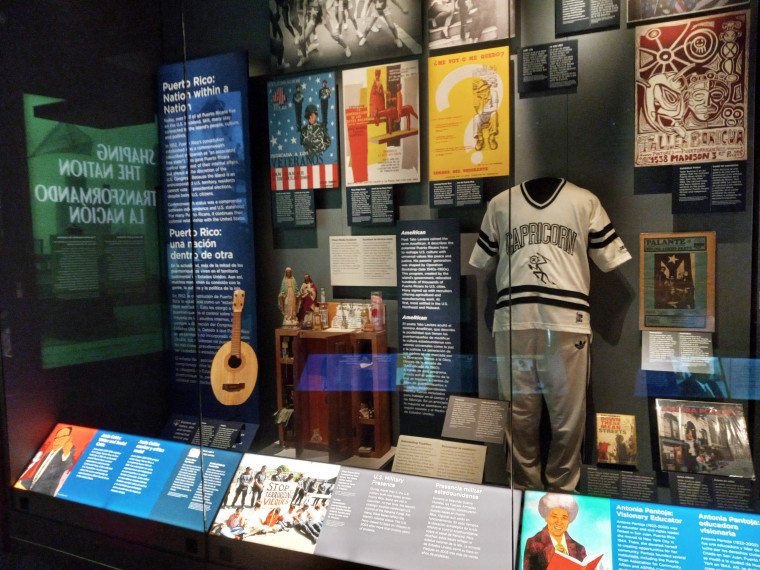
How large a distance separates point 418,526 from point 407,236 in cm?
94

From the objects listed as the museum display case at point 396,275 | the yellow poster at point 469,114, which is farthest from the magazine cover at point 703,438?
the yellow poster at point 469,114

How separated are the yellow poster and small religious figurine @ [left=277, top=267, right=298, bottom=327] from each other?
0.67 m

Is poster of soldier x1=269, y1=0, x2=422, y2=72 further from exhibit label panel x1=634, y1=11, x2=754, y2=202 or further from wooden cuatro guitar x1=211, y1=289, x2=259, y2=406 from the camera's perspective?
wooden cuatro guitar x1=211, y1=289, x2=259, y2=406

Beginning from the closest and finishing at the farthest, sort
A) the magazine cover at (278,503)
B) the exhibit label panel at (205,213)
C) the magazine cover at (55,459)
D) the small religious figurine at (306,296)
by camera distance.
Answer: the magazine cover at (278,503) < the small religious figurine at (306,296) < the exhibit label panel at (205,213) < the magazine cover at (55,459)

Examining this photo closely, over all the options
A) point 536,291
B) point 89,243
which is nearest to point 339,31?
point 536,291

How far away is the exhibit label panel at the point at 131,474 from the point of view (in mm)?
2178

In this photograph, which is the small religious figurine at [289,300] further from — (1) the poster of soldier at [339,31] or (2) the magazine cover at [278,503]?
(1) the poster of soldier at [339,31]

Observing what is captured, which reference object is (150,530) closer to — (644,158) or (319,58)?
(319,58)

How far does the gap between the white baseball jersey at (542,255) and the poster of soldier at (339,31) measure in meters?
0.63

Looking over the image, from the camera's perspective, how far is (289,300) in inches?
81.4

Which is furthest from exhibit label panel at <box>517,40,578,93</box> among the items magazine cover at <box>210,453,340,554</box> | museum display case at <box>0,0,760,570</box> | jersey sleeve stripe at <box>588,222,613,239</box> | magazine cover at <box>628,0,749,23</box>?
magazine cover at <box>210,453,340,554</box>

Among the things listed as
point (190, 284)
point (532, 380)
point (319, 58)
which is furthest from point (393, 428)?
point (319, 58)

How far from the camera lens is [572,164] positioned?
1644mm

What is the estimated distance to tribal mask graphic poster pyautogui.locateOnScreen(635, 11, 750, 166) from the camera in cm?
148
